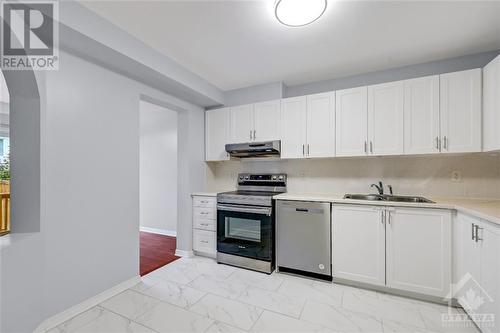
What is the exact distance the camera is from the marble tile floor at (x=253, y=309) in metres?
1.79

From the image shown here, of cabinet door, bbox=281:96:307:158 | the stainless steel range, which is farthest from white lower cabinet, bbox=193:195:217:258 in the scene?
cabinet door, bbox=281:96:307:158

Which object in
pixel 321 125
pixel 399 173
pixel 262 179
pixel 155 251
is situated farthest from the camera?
pixel 155 251

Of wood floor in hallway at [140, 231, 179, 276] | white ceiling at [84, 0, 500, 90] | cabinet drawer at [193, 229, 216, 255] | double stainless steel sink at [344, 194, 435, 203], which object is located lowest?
wood floor in hallway at [140, 231, 179, 276]

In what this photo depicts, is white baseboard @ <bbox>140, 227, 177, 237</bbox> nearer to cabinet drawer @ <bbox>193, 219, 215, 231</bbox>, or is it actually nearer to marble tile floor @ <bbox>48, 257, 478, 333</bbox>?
cabinet drawer @ <bbox>193, 219, 215, 231</bbox>

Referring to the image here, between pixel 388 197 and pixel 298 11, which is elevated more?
pixel 298 11

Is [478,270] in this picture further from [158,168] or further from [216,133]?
[158,168]

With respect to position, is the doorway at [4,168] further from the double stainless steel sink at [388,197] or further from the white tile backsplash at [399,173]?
the double stainless steel sink at [388,197]

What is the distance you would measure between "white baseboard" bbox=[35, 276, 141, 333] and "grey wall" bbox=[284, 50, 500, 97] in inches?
123

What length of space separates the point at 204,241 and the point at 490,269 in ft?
9.50

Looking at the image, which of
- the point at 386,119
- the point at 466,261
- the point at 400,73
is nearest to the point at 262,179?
the point at 386,119

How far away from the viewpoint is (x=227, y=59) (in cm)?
254

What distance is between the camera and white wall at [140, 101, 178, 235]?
14.5 feet
